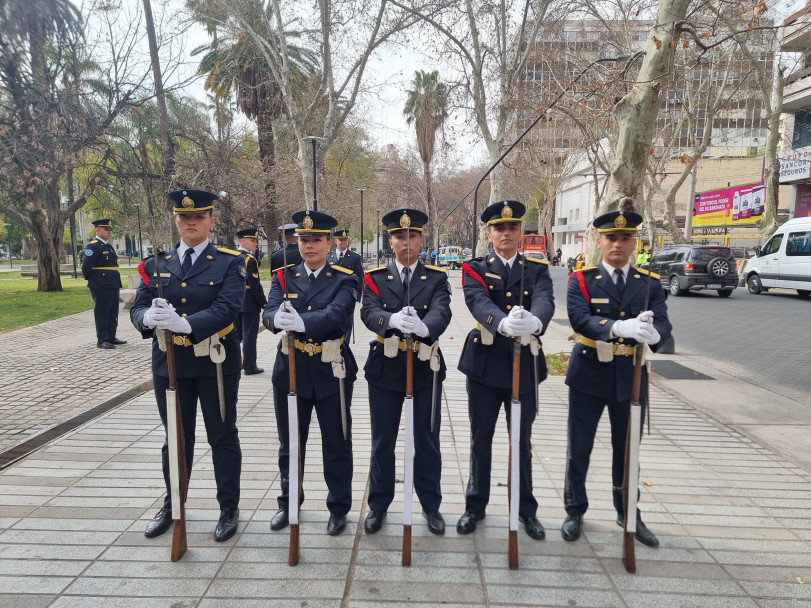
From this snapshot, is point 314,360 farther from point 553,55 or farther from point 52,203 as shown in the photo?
point 52,203

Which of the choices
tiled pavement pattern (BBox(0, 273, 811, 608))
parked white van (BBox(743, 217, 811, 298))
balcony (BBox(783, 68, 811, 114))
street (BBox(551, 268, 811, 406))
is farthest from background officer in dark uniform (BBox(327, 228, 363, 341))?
balcony (BBox(783, 68, 811, 114))

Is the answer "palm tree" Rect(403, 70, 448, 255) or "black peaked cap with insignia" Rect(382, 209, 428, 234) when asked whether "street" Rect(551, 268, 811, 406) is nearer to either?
"black peaked cap with insignia" Rect(382, 209, 428, 234)

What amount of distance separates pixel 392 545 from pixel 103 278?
29.4ft

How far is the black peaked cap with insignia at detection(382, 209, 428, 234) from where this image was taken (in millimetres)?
3536

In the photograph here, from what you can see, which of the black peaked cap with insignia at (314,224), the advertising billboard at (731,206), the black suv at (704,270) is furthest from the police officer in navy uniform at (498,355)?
the advertising billboard at (731,206)

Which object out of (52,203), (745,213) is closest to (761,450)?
(52,203)

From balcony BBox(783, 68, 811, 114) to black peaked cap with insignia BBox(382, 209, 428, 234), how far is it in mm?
32976

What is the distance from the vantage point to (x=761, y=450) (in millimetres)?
5121

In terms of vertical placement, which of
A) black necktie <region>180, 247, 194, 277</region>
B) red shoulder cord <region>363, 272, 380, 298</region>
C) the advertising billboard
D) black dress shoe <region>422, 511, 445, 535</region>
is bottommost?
black dress shoe <region>422, 511, 445, 535</region>

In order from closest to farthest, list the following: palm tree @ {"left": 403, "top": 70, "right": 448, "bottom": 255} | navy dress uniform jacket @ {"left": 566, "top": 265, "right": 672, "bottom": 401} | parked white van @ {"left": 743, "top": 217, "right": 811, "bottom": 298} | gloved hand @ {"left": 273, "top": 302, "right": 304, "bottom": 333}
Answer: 1. gloved hand @ {"left": 273, "top": 302, "right": 304, "bottom": 333}
2. navy dress uniform jacket @ {"left": 566, "top": 265, "right": 672, "bottom": 401}
3. parked white van @ {"left": 743, "top": 217, "right": 811, "bottom": 298}
4. palm tree @ {"left": 403, "top": 70, "right": 448, "bottom": 255}

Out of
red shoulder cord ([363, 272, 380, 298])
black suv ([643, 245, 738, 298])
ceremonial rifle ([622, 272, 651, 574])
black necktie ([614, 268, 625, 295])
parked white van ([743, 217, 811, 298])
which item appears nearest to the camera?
ceremonial rifle ([622, 272, 651, 574])

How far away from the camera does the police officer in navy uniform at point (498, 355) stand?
3492mm

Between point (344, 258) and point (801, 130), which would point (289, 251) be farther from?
point (801, 130)

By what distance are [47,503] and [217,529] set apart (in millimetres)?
1470
